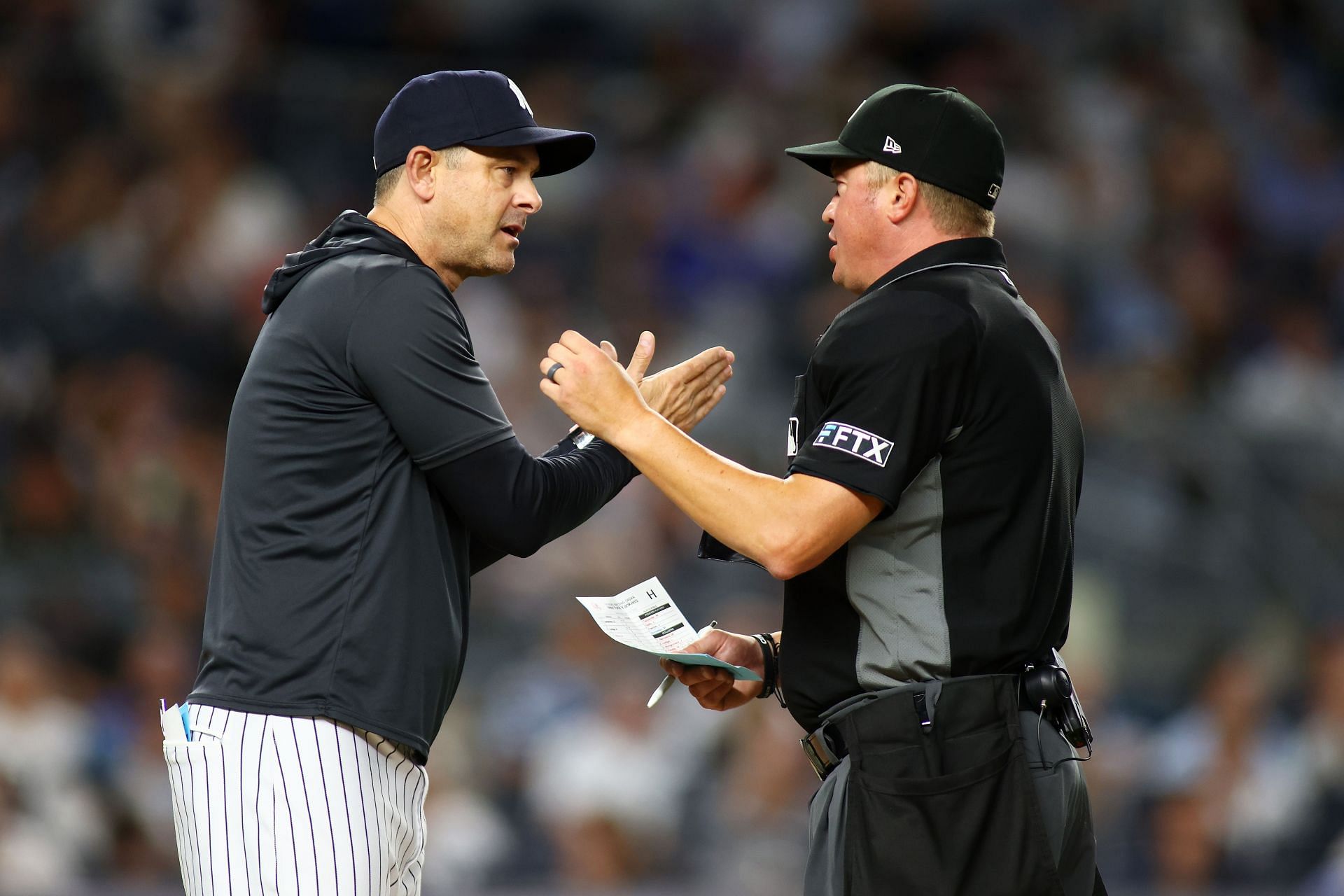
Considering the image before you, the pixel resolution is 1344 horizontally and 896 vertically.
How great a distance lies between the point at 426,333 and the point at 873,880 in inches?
52.5

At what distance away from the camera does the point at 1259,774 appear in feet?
22.7

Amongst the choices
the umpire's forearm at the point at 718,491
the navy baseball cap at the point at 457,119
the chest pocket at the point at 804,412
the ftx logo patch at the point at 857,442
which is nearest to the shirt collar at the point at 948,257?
the chest pocket at the point at 804,412

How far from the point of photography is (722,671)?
3.48m

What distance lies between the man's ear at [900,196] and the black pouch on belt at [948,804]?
94cm

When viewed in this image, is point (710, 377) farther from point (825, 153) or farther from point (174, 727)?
point (174, 727)

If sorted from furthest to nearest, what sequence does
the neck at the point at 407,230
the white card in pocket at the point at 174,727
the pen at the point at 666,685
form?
1. the pen at the point at 666,685
2. the neck at the point at 407,230
3. the white card in pocket at the point at 174,727

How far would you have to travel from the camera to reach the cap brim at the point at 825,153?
3223 mm

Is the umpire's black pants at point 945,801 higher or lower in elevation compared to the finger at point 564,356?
lower

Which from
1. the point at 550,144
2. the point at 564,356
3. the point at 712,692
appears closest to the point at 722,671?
the point at 712,692

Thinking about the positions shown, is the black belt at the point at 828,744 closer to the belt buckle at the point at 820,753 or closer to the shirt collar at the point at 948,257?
the belt buckle at the point at 820,753

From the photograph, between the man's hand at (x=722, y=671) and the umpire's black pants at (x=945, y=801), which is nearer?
the umpire's black pants at (x=945, y=801)

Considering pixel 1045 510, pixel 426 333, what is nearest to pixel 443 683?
pixel 426 333

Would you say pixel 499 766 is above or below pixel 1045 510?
below

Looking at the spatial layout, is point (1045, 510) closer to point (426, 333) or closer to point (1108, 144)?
point (426, 333)
